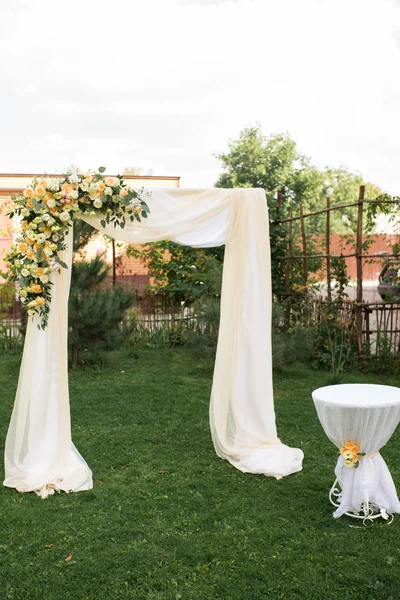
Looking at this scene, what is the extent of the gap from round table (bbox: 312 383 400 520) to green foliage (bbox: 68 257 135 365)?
5093mm

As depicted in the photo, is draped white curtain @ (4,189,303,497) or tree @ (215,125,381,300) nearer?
draped white curtain @ (4,189,303,497)

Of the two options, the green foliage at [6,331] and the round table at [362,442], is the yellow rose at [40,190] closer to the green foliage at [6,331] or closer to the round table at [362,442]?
the round table at [362,442]

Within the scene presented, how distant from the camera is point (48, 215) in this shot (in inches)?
183

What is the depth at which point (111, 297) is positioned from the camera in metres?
8.95

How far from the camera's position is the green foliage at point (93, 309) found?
28.7ft

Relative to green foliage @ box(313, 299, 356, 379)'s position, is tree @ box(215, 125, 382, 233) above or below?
above

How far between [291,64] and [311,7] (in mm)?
7945

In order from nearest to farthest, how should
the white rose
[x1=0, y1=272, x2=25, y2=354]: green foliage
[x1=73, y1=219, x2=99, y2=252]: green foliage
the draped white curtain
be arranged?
the white rose < the draped white curtain < [x1=73, y1=219, x2=99, y2=252]: green foliage < [x1=0, y1=272, x2=25, y2=354]: green foliage

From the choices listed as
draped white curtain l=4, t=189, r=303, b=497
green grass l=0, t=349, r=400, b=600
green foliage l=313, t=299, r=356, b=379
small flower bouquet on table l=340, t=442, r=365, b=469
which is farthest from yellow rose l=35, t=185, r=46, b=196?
A: green foliage l=313, t=299, r=356, b=379

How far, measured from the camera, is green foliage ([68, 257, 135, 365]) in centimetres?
874

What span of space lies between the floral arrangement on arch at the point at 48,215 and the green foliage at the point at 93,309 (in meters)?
3.90

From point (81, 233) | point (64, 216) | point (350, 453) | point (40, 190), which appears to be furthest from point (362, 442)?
point (81, 233)

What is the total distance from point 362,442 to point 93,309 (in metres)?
5.41

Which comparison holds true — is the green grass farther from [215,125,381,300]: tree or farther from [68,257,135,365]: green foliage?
[215,125,381,300]: tree
